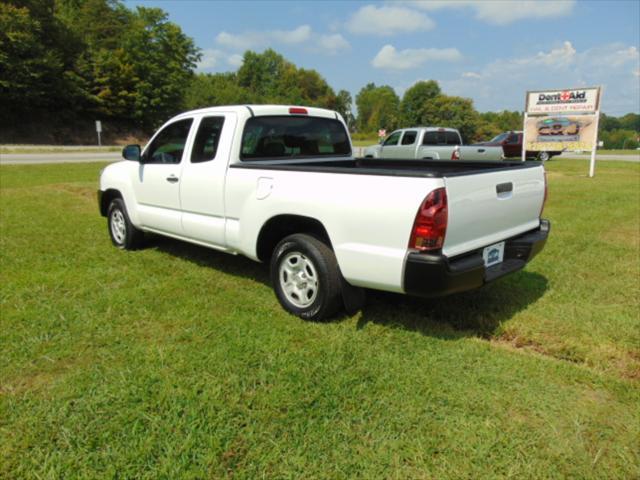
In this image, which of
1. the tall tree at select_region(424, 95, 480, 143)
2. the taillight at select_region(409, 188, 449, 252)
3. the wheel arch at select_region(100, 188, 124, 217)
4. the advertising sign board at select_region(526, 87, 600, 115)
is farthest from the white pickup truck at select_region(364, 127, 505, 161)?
the tall tree at select_region(424, 95, 480, 143)

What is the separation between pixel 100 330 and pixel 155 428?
1440 millimetres

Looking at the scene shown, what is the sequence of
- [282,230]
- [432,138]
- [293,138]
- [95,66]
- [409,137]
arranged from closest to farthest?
1. [282,230]
2. [293,138]
3. [432,138]
4. [409,137]
5. [95,66]

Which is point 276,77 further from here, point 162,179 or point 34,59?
point 162,179

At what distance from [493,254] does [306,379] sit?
1756 millimetres

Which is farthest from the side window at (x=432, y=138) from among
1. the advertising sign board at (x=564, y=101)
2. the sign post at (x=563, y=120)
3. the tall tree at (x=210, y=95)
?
the tall tree at (x=210, y=95)

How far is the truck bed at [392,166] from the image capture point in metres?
3.24

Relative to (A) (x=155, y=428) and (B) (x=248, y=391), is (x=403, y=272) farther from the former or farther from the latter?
(A) (x=155, y=428)

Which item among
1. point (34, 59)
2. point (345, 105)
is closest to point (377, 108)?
point (345, 105)

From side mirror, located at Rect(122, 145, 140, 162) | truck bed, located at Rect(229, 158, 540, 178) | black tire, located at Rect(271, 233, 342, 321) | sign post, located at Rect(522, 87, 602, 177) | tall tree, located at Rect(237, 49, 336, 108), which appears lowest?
black tire, located at Rect(271, 233, 342, 321)

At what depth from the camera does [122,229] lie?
6078mm

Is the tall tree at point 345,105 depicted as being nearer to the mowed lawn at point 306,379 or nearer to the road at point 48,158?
the road at point 48,158

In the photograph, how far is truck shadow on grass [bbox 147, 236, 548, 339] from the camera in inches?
151

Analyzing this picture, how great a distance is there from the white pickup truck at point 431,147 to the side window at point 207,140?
11.6 metres

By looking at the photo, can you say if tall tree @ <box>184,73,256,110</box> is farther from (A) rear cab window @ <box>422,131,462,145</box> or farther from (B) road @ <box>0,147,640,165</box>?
(A) rear cab window @ <box>422,131,462,145</box>
